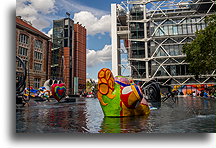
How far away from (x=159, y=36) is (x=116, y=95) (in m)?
38.5

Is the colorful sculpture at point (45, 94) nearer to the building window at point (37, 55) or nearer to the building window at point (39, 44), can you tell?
the building window at point (37, 55)

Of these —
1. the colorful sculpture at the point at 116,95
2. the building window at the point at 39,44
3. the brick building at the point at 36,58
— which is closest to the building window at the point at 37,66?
the brick building at the point at 36,58

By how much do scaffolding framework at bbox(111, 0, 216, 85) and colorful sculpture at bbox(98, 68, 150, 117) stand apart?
31.0 m

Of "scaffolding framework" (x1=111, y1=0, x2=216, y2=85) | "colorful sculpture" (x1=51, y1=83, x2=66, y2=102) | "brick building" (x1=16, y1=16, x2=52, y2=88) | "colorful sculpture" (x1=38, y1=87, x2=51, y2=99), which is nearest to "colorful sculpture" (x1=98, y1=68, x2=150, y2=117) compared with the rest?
"colorful sculpture" (x1=51, y1=83, x2=66, y2=102)

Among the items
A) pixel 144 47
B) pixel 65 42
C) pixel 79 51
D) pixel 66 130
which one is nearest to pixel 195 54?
pixel 79 51

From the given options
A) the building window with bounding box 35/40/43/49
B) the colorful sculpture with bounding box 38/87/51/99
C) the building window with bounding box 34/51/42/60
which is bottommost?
the colorful sculpture with bounding box 38/87/51/99

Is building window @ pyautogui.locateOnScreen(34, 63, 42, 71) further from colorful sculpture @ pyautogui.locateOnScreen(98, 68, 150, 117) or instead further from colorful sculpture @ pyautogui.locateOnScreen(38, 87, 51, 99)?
colorful sculpture @ pyautogui.locateOnScreen(98, 68, 150, 117)

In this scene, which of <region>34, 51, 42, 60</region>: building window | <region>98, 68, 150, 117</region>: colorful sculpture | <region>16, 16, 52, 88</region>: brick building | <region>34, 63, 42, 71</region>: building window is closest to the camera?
<region>98, 68, 150, 117</region>: colorful sculpture

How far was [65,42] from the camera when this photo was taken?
3512 centimetres

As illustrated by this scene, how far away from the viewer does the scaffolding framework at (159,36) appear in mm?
41156

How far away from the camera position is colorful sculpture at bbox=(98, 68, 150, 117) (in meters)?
7.26

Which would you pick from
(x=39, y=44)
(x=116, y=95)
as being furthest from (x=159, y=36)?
(x=116, y=95)
